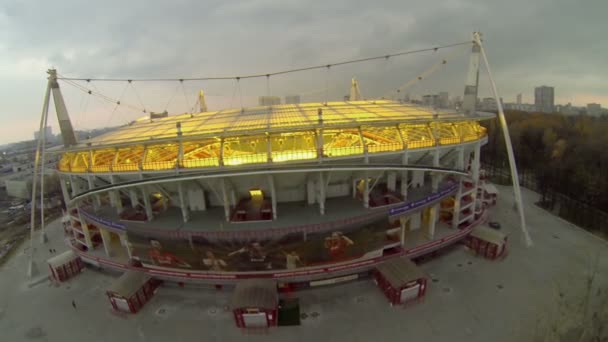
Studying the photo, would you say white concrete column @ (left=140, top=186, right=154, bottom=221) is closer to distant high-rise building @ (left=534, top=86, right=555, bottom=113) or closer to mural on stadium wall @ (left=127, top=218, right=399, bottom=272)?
mural on stadium wall @ (left=127, top=218, right=399, bottom=272)

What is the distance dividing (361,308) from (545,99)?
401 feet

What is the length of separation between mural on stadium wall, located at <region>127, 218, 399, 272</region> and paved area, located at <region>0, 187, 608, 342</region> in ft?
8.79

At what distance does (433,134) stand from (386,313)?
15895 mm

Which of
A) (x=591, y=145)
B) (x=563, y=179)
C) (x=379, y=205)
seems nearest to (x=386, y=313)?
(x=379, y=205)

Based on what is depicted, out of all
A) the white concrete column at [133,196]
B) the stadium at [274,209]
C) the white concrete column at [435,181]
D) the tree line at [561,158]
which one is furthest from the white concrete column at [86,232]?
the tree line at [561,158]

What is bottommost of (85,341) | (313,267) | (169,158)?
(85,341)

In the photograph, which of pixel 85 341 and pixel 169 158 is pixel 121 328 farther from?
pixel 169 158

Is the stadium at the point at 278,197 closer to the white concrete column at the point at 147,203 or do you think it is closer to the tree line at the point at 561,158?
the white concrete column at the point at 147,203

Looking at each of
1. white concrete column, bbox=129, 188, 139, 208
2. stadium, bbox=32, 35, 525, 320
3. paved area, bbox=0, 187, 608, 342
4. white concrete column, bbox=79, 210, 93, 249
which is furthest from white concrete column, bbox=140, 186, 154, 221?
white concrete column, bbox=79, 210, 93, 249

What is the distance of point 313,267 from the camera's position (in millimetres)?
20016

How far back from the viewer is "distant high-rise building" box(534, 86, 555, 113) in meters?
94.7

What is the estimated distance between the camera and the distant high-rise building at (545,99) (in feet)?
311

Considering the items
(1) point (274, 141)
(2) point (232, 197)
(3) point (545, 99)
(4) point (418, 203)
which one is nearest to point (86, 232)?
(2) point (232, 197)

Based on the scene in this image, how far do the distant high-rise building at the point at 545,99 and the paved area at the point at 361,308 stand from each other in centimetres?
9684
